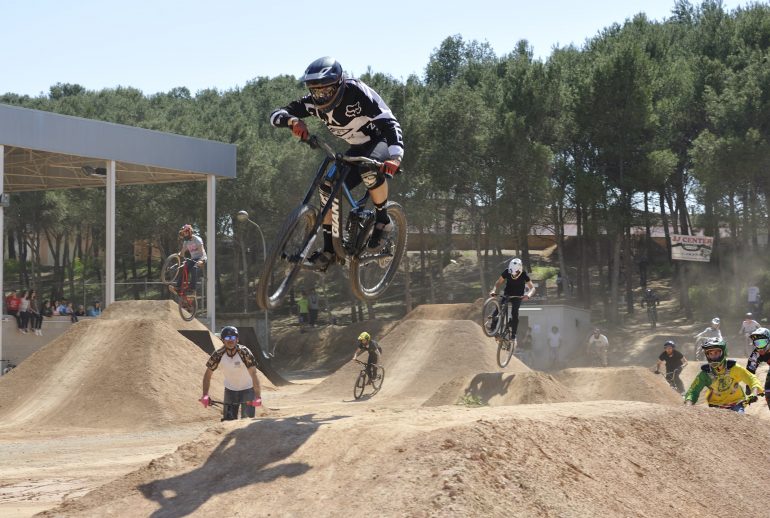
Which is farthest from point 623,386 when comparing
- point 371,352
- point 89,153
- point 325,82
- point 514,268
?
point 89,153

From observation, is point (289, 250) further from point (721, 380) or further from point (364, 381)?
point (364, 381)

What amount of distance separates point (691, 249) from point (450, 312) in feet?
56.5

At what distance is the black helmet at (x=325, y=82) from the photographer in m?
10.9

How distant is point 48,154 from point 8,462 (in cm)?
2087

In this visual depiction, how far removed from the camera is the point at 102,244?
67375 mm

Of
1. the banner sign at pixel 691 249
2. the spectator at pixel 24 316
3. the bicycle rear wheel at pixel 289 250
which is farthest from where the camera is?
the banner sign at pixel 691 249

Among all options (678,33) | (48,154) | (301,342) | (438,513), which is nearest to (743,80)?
(678,33)

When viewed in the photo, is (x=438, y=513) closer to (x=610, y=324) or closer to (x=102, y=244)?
(x=610, y=324)

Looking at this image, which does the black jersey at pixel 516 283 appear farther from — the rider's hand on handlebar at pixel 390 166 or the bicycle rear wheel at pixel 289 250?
the bicycle rear wheel at pixel 289 250

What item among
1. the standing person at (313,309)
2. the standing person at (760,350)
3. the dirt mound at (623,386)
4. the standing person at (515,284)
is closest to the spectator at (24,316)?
the standing person at (313,309)

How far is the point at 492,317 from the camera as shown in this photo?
814 inches

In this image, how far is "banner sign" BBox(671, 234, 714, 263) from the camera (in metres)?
47.7

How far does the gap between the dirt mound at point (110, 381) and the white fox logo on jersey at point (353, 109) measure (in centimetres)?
1370

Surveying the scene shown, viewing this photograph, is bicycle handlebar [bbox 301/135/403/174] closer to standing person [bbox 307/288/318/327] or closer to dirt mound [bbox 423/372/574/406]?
dirt mound [bbox 423/372/574/406]
